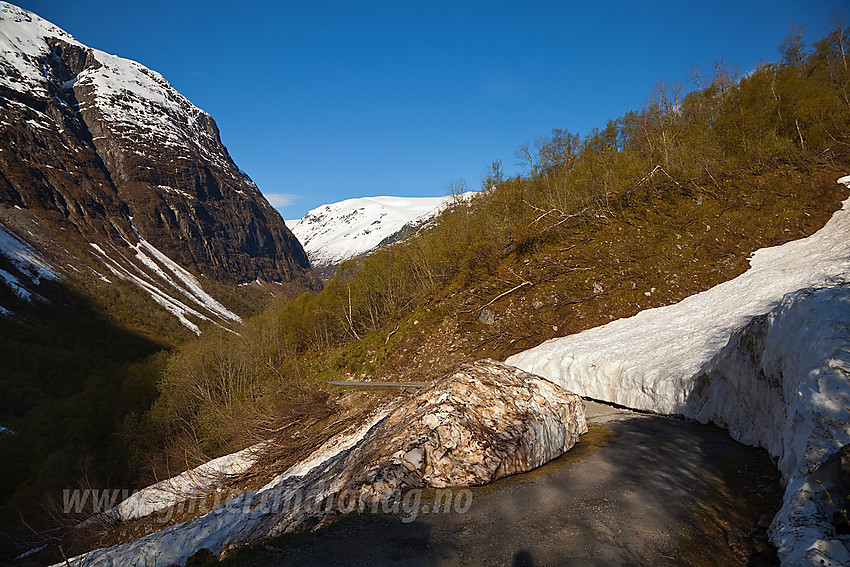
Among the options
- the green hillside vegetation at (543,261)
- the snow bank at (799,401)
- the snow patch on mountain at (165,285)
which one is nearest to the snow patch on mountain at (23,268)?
the snow patch on mountain at (165,285)

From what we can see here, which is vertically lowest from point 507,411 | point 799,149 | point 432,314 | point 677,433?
point 677,433

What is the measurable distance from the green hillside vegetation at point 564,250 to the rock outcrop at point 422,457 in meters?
7.93

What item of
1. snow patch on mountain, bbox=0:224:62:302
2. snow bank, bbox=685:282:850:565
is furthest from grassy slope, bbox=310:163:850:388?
snow patch on mountain, bbox=0:224:62:302

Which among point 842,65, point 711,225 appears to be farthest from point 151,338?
point 842,65

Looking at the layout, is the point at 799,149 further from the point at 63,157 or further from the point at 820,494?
the point at 63,157

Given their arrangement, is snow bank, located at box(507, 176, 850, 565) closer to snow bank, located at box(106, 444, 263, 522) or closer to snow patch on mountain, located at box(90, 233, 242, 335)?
snow bank, located at box(106, 444, 263, 522)

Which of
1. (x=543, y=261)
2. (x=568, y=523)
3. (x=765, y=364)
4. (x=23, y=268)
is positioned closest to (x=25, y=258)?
(x=23, y=268)

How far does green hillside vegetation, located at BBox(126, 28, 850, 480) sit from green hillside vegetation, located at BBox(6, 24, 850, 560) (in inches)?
4.6

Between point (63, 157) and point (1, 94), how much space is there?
1391 inches

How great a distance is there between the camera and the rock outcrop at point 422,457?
689 centimetres

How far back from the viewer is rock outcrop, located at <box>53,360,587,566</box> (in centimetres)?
689

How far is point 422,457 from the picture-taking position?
23.2 feet

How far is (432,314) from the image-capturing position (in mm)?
25328

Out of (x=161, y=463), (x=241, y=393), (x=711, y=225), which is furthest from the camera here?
(x=241, y=393)
